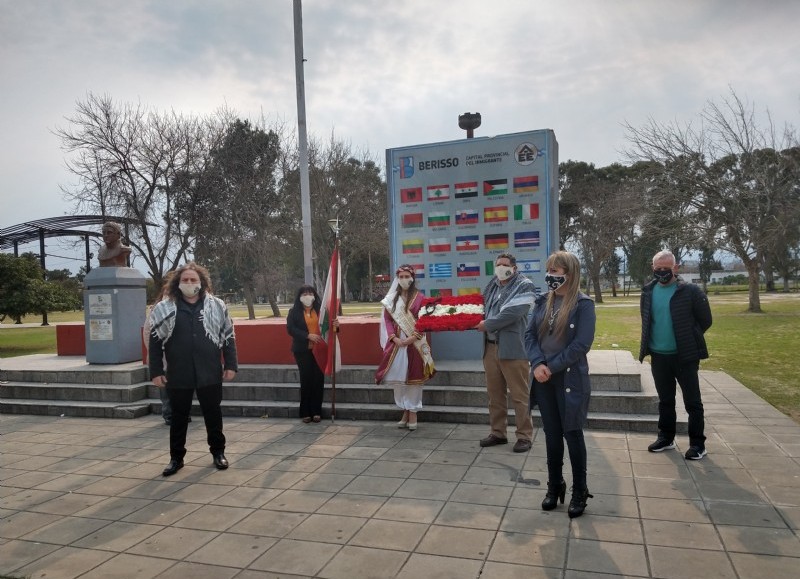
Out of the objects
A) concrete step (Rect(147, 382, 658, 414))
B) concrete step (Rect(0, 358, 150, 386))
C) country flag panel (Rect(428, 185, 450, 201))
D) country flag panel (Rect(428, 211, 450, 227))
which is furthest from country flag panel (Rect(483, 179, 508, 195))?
concrete step (Rect(0, 358, 150, 386))

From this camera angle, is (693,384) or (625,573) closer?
(625,573)

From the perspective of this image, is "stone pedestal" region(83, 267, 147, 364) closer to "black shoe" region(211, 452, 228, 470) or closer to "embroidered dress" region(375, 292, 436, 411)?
"black shoe" region(211, 452, 228, 470)

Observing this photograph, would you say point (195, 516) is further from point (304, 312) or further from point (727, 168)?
point (727, 168)

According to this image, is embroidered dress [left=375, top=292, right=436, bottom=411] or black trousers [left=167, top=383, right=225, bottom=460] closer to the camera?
black trousers [left=167, top=383, right=225, bottom=460]

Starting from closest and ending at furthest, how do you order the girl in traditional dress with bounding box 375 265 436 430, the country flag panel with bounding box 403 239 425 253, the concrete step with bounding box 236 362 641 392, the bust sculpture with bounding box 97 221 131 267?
the girl in traditional dress with bounding box 375 265 436 430, the concrete step with bounding box 236 362 641 392, the country flag panel with bounding box 403 239 425 253, the bust sculpture with bounding box 97 221 131 267

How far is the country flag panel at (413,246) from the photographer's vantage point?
876 centimetres

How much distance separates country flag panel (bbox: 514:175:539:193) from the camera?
26.6 ft

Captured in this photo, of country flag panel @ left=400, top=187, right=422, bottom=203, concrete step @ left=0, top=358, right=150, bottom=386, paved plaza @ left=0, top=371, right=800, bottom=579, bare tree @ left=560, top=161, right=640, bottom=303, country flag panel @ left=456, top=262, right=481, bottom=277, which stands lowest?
paved plaza @ left=0, top=371, right=800, bottom=579

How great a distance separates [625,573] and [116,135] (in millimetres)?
22051

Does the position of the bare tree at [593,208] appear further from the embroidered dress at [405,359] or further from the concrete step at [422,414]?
the embroidered dress at [405,359]

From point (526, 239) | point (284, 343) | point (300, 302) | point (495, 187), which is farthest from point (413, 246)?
point (284, 343)

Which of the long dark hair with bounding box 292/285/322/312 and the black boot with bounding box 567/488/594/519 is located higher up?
the long dark hair with bounding box 292/285/322/312

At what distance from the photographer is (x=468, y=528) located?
3.81 metres

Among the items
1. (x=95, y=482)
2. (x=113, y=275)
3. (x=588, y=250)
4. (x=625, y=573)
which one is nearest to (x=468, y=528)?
(x=625, y=573)
